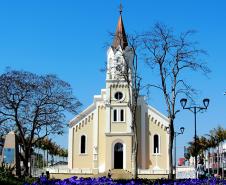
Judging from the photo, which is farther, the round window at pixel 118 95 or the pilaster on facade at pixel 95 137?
the round window at pixel 118 95

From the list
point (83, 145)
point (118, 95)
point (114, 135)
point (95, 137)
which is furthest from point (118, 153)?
point (118, 95)

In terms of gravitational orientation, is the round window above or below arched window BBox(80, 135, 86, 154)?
above

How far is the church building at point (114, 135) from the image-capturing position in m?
59.1

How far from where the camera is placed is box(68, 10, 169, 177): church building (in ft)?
194

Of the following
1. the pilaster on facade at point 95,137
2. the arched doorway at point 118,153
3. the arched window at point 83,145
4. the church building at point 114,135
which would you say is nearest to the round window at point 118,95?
the church building at point 114,135

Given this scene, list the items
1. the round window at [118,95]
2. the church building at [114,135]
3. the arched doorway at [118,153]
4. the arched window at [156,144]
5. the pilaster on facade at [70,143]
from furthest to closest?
the round window at [118,95], the pilaster on facade at [70,143], the arched window at [156,144], the arched doorway at [118,153], the church building at [114,135]

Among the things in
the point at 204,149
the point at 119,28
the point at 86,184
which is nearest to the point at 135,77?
the point at 86,184

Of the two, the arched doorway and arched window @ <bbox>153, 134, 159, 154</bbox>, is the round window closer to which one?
the arched doorway

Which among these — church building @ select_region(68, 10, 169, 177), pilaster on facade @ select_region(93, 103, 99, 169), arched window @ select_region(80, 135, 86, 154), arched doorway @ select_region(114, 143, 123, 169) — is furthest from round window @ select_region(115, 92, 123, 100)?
arched window @ select_region(80, 135, 86, 154)

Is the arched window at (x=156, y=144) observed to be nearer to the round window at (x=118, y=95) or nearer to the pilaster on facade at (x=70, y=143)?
the round window at (x=118, y=95)

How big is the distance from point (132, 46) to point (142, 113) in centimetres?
2747

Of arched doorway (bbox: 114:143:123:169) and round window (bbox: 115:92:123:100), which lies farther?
round window (bbox: 115:92:123:100)

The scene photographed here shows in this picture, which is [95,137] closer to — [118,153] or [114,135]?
[114,135]

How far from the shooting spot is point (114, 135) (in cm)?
5922
